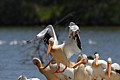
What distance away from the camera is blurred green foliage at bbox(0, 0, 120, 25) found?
7012cm

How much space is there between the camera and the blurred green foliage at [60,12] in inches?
2761

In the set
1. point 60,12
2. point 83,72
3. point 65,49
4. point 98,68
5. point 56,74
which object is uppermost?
point 60,12

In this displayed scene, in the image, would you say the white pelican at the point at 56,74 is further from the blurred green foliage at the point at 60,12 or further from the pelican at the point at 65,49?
the blurred green foliage at the point at 60,12

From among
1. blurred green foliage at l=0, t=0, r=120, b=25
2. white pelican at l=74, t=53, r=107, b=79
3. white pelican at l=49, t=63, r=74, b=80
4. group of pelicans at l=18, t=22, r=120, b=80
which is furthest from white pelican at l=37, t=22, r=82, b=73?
blurred green foliage at l=0, t=0, r=120, b=25

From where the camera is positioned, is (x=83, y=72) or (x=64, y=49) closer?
(x=83, y=72)

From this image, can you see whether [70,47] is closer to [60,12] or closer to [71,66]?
[71,66]

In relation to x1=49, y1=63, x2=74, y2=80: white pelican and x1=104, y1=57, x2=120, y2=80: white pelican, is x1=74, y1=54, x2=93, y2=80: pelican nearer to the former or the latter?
x1=49, y1=63, x2=74, y2=80: white pelican

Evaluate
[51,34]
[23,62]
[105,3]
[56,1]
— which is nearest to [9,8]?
[56,1]

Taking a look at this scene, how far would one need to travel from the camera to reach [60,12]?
71.7m

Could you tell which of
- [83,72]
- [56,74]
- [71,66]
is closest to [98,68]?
[71,66]

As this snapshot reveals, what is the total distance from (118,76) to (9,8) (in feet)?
186

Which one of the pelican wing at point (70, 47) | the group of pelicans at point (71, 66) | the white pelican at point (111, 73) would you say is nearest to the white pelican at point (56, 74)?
the group of pelicans at point (71, 66)

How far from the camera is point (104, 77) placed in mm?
19094

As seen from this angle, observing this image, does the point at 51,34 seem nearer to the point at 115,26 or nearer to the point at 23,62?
the point at 23,62
